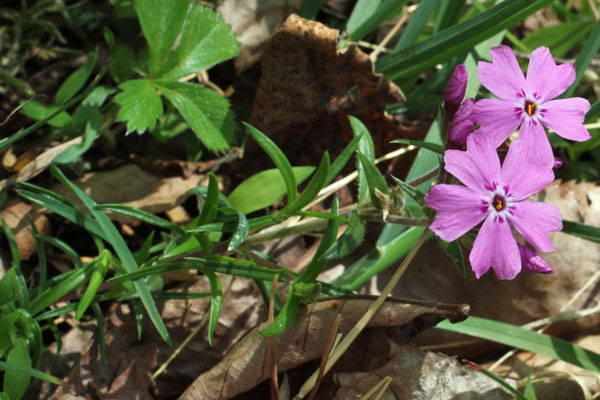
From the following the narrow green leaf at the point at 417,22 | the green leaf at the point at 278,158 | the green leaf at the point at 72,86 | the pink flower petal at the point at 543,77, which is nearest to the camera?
the pink flower petal at the point at 543,77

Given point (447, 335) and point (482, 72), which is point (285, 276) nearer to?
point (447, 335)

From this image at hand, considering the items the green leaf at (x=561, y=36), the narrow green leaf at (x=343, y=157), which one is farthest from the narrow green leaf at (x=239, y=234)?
the green leaf at (x=561, y=36)

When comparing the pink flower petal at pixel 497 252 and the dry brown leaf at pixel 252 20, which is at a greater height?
the dry brown leaf at pixel 252 20

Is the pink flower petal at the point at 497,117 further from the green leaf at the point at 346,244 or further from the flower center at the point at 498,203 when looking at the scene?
the green leaf at the point at 346,244

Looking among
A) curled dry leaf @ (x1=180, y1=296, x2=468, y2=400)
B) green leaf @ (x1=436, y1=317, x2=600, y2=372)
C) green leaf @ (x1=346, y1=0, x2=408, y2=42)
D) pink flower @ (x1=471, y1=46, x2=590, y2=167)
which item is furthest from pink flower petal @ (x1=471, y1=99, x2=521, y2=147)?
green leaf @ (x1=346, y1=0, x2=408, y2=42)

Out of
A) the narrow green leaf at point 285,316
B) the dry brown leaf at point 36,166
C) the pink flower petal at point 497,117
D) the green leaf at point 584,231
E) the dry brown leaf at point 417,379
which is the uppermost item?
the pink flower petal at point 497,117

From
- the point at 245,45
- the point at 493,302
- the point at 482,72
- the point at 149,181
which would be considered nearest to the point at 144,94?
the point at 149,181
